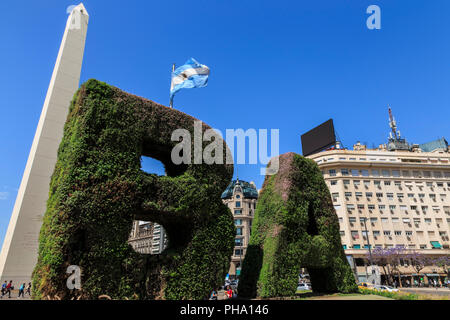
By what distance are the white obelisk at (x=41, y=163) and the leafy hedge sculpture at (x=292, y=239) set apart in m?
16.5

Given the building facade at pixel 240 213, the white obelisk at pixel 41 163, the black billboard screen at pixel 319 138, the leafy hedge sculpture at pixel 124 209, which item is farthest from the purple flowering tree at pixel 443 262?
the white obelisk at pixel 41 163

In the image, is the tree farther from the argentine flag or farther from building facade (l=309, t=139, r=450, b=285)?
the argentine flag

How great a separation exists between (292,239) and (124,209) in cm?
945

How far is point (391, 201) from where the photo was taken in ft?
181

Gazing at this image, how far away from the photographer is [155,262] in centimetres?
1110

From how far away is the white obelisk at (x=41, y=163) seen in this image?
20.2 meters

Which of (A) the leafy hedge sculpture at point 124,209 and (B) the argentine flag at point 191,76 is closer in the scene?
(A) the leafy hedge sculpture at point 124,209

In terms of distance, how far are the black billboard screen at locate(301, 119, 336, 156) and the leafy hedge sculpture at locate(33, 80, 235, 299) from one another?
132 ft

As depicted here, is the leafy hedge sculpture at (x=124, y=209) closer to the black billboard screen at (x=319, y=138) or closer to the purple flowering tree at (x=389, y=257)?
the black billboard screen at (x=319, y=138)

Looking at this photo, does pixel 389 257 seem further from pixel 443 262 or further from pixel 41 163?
pixel 41 163

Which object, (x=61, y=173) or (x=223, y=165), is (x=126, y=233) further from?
(x=223, y=165)

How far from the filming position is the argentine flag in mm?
16125

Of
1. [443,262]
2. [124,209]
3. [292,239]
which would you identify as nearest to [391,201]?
[443,262]
